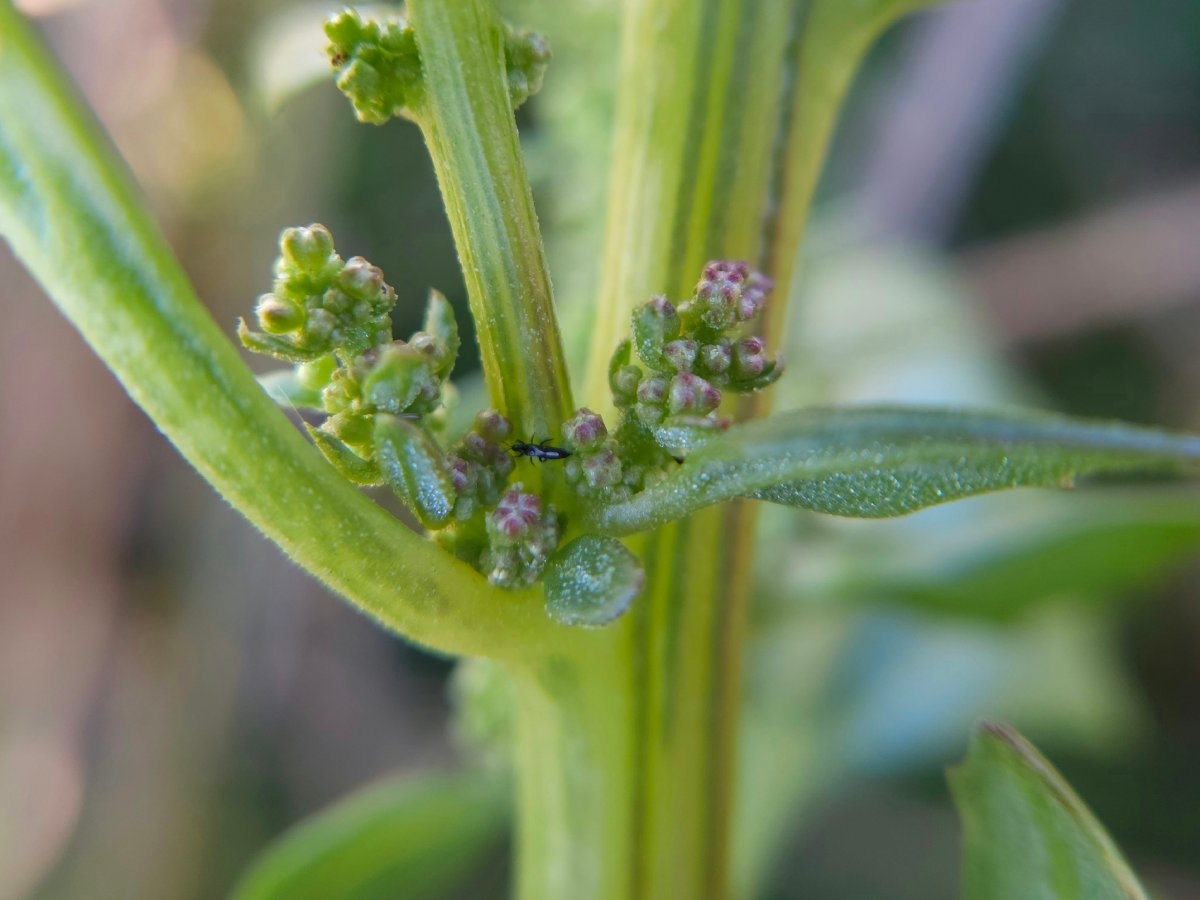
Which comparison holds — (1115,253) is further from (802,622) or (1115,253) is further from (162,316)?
(162,316)

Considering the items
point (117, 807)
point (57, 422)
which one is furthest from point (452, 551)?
point (57, 422)

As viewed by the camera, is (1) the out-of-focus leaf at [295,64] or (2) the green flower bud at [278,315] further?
(1) the out-of-focus leaf at [295,64]

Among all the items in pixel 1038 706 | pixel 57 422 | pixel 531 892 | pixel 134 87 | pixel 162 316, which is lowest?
pixel 531 892

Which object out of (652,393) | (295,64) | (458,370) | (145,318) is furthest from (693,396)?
(458,370)

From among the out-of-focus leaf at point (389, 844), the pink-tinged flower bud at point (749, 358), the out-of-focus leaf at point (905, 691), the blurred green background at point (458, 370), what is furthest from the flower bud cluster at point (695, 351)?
the blurred green background at point (458, 370)

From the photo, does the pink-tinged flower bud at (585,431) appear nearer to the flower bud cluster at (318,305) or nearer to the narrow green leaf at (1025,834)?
the flower bud cluster at (318,305)

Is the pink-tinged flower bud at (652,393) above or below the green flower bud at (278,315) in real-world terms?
below

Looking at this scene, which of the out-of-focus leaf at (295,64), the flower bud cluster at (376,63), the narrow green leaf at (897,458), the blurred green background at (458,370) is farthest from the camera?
the blurred green background at (458,370)
